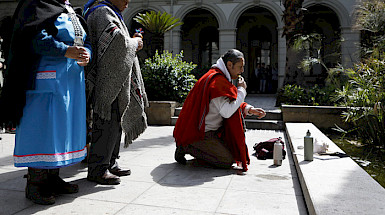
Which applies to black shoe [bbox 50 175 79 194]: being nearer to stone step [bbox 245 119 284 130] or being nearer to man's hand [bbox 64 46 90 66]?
man's hand [bbox 64 46 90 66]

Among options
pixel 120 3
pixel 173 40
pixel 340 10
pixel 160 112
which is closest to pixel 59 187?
pixel 120 3

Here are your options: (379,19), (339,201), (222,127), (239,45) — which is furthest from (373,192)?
(239,45)

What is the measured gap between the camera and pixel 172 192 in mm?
3025

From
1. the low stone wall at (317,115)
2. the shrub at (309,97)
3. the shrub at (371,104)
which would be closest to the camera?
the shrub at (371,104)

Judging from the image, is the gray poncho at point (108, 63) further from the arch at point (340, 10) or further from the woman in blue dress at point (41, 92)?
the arch at point (340, 10)

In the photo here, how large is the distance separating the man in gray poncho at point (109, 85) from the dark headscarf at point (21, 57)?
23.8 inches

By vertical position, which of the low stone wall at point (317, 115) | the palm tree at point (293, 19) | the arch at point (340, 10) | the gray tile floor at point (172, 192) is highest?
the arch at point (340, 10)

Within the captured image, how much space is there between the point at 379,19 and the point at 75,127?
310 inches

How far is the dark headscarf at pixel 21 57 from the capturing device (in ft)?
8.14

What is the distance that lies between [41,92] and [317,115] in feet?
21.5

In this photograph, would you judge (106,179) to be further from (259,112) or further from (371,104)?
(371,104)

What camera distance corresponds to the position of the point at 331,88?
9.31 m

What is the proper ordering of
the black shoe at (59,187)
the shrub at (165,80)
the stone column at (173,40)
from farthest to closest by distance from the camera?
the stone column at (173,40), the shrub at (165,80), the black shoe at (59,187)

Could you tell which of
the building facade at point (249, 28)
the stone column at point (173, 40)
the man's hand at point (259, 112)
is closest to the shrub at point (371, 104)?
the man's hand at point (259, 112)
